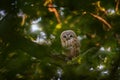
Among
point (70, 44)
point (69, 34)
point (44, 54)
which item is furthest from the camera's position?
point (69, 34)

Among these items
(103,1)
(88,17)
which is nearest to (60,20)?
(88,17)

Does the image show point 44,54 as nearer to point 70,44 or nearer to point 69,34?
point 70,44

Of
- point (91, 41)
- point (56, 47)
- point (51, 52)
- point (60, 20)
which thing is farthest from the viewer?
point (60, 20)

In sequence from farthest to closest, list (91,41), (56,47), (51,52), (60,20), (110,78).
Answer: (60,20) → (91,41) → (56,47) → (51,52) → (110,78)

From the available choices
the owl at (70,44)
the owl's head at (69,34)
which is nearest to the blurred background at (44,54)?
the owl at (70,44)

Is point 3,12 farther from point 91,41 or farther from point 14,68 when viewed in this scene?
point 91,41

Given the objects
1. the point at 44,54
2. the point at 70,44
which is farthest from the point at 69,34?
the point at 44,54

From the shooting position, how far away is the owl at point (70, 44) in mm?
1619

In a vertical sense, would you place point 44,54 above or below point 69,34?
above

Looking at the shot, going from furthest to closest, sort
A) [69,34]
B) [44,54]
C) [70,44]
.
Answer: [69,34], [70,44], [44,54]

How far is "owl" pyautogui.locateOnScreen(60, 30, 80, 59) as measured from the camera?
5.31ft

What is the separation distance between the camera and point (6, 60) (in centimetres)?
137

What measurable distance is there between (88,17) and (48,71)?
1.53 feet

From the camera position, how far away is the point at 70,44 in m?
1.85
